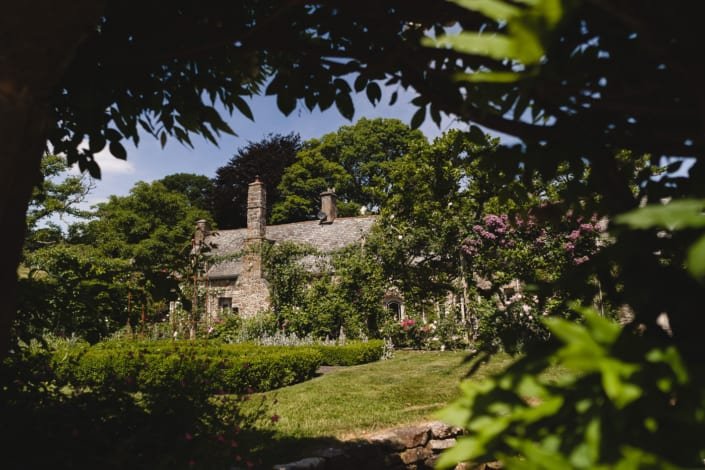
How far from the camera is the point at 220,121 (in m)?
2.62

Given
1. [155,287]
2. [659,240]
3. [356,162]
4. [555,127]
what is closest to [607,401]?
[659,240]

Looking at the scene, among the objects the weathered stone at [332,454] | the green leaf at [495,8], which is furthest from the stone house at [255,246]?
the green leaf at [495,8]

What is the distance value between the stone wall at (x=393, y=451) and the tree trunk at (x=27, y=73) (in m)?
3.24

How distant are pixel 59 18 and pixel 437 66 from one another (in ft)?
5.99

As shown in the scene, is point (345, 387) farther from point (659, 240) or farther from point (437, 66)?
point (659, 240)

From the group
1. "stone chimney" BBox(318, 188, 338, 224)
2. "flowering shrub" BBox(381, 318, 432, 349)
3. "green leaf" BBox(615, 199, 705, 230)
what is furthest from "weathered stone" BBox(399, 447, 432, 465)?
"stone chimney" BBox(318, 188, 338, 224)

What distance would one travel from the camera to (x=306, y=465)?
3.93m

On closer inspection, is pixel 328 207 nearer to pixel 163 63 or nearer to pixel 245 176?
pixel 245 176

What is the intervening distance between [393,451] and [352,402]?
3094mm

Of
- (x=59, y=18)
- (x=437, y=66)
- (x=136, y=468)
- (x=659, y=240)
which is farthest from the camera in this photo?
(x=136, y=468)

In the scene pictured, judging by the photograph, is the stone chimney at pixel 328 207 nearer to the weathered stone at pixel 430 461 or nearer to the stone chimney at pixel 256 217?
the stone chimney at pixel 256 217

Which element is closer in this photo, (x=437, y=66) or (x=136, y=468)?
(x=437, y=66)

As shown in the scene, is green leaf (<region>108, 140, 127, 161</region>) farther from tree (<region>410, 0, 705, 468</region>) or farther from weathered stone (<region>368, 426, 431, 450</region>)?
weathered stone (<region>368, 426, 431, 450</region>)

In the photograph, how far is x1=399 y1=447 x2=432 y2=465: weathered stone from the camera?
4.95 m
